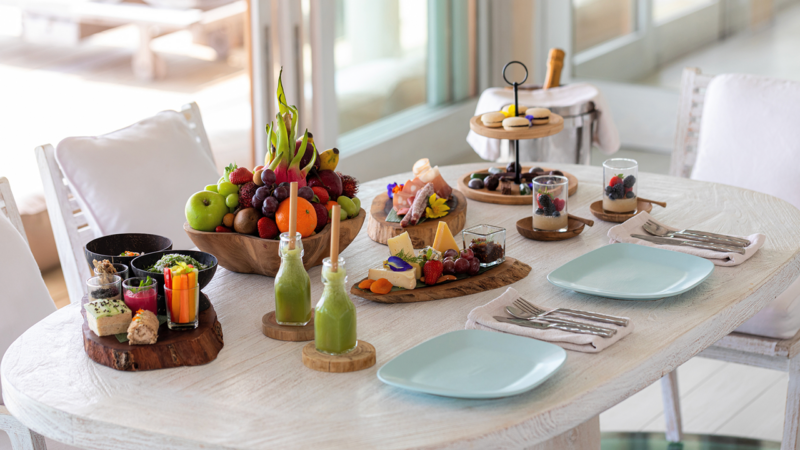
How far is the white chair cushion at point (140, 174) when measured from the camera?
1854mm

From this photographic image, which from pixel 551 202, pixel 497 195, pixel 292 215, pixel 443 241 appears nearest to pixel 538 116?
pixel 497 195

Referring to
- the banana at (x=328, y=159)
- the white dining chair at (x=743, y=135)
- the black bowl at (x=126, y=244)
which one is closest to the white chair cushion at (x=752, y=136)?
the white dining chair at (x=743, y=135)

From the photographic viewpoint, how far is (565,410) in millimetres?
1059

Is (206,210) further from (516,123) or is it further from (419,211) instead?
(516,123)

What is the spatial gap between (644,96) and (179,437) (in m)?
4.16

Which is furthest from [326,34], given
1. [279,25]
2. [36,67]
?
[36,67]

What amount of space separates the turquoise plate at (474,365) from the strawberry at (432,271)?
20cm

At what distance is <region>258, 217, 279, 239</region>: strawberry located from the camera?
4.75ft

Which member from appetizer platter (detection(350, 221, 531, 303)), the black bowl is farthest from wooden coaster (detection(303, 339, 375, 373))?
the black bowl

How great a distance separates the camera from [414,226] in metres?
1.67

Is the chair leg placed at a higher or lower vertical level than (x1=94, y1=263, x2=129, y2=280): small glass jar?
lower

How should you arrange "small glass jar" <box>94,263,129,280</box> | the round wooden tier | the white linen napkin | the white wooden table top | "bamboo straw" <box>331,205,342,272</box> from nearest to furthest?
the white wooden table top
"bamboo straw" <box>331,205,342,272</box>
"small glass jar" <box>94,263,129,280</box>
the round wooden tier
the white linen napkin

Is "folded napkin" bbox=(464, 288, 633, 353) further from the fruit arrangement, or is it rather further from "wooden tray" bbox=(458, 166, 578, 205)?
"wooden tray" bbox=(458, 166, 578, 205)

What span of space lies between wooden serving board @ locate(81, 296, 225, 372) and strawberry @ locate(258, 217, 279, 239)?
0.27 meters
